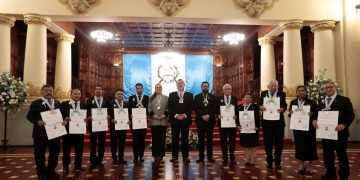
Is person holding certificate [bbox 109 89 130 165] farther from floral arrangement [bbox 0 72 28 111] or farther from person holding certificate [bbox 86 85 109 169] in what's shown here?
floral arrangement [bbox 0 72 28 111]

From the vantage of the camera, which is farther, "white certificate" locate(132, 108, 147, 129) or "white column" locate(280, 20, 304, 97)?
"white column" locate(280, 20, 304, 97)

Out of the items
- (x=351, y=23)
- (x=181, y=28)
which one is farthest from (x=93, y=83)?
(x=351, y=23)

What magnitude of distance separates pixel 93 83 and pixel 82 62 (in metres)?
1.42

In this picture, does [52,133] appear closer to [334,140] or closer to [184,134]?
[184,134]

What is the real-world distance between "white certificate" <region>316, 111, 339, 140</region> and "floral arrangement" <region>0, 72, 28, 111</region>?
6797 millimetres

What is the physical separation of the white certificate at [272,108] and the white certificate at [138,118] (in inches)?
90.3

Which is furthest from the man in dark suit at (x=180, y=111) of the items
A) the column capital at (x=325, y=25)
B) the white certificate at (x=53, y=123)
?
the column capital at (x=325, y=25)

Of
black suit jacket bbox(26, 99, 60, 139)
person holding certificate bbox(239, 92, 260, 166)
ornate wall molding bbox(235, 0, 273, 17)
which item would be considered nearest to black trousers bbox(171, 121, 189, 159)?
person holding certificate bbox(239, 92, 260, 166)

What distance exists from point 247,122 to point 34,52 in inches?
247

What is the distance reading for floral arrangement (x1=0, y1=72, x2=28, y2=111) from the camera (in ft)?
25.5

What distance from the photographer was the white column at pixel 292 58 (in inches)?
373

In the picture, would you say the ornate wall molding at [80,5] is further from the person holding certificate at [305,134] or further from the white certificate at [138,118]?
the person holding certificate at [305,134]

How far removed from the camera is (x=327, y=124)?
15.3ft

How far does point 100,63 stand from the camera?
16.7 m
